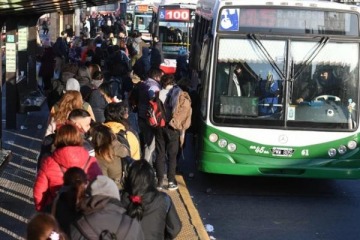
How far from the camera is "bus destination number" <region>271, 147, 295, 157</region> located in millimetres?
10938

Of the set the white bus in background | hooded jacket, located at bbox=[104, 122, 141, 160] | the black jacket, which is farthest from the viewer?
the white bus in background

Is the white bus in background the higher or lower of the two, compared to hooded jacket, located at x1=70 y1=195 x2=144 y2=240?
higher

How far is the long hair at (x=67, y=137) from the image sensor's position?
20.0ft

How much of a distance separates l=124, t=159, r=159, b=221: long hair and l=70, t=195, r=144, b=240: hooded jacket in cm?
49

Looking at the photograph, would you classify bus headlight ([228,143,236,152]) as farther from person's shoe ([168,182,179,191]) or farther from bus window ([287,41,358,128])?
person's shoe ([168,182,179,191])

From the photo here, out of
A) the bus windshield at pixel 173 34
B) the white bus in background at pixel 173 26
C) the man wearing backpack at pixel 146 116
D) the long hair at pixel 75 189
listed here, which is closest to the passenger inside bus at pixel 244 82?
the man wearing backpack at pixel 146 116

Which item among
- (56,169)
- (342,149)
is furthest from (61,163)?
(342,149)

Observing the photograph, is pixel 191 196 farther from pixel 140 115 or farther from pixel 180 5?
pixel 180 5

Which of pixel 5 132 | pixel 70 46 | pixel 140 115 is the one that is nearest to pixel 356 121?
pixel 140 115

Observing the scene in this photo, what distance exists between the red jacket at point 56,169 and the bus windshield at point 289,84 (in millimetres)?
5010

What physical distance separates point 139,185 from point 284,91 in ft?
19.3

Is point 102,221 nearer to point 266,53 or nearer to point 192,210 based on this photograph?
point 192,210

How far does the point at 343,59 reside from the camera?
35.7ft

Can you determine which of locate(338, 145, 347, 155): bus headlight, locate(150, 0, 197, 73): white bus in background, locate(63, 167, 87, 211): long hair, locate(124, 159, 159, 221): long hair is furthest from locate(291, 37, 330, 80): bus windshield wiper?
locate(150, 0, 197, 73): white bus in background
